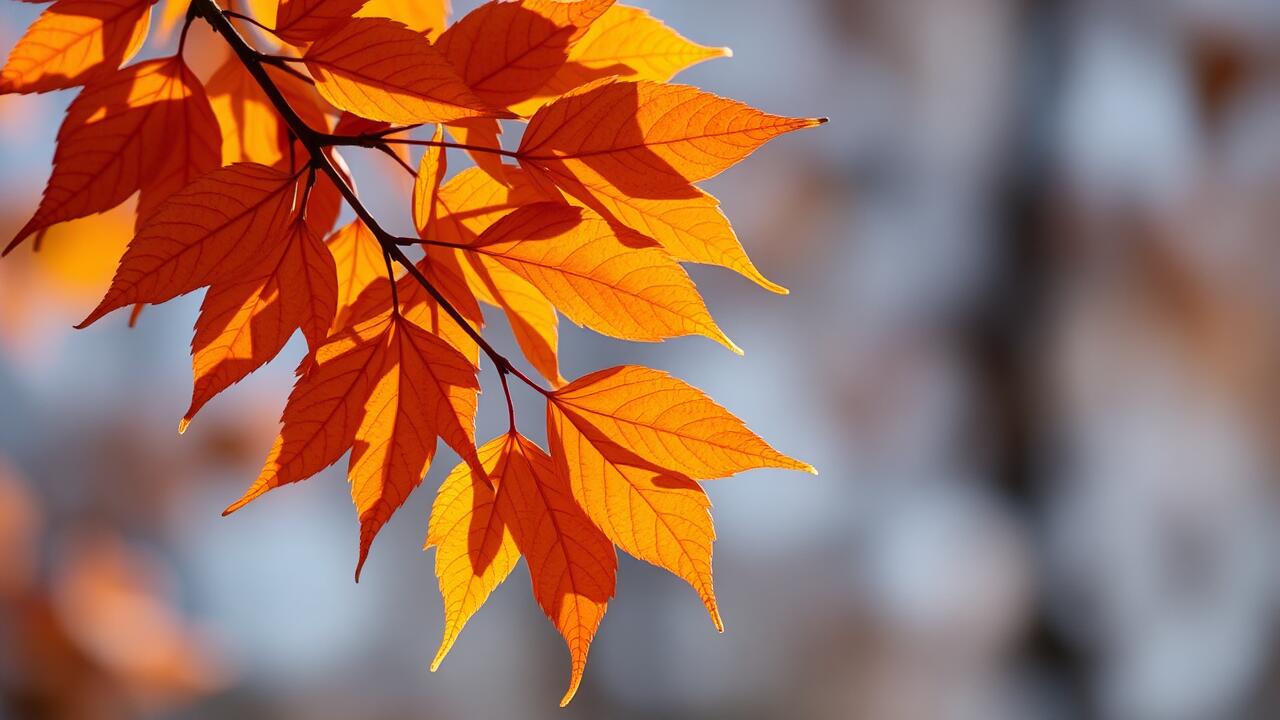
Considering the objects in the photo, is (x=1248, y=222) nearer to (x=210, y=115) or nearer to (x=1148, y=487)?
(x=1148, y=487)

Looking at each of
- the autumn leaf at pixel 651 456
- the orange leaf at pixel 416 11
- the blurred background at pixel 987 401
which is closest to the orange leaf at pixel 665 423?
the autumn leaf at pixel 651 456

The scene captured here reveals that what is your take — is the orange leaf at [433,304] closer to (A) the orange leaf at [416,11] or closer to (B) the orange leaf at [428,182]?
(B) the orange leaf at [428,182]

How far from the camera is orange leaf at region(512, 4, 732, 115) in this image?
0.43 meters

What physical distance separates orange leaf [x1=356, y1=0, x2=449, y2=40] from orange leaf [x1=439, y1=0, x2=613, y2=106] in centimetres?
8

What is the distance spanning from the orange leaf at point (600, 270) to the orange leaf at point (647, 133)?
2cm

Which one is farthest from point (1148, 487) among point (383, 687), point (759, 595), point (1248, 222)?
point (383, 687)

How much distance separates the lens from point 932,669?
4281mm

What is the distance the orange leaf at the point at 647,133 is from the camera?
14.1 inches

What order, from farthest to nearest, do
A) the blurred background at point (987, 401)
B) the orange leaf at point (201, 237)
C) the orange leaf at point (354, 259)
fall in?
the blurred background at point (987, 401)
the orange leaf at point (354, 259)
the orange leaf at point (201, 237)

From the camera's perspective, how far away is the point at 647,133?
36 centimetres

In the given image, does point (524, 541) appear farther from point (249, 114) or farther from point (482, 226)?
point (249, 114)

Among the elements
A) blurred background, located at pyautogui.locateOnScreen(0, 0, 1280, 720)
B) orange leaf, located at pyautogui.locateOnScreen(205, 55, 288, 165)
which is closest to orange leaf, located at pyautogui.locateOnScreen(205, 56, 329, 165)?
orange leaf, located at pyautogui.locateOnScreen(205, 55, 288, 165)

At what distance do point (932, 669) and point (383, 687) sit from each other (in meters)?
2.79

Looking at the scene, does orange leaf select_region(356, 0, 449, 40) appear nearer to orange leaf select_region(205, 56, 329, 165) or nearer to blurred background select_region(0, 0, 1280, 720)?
orange leaf select_region(205, 56, 329, 165)
